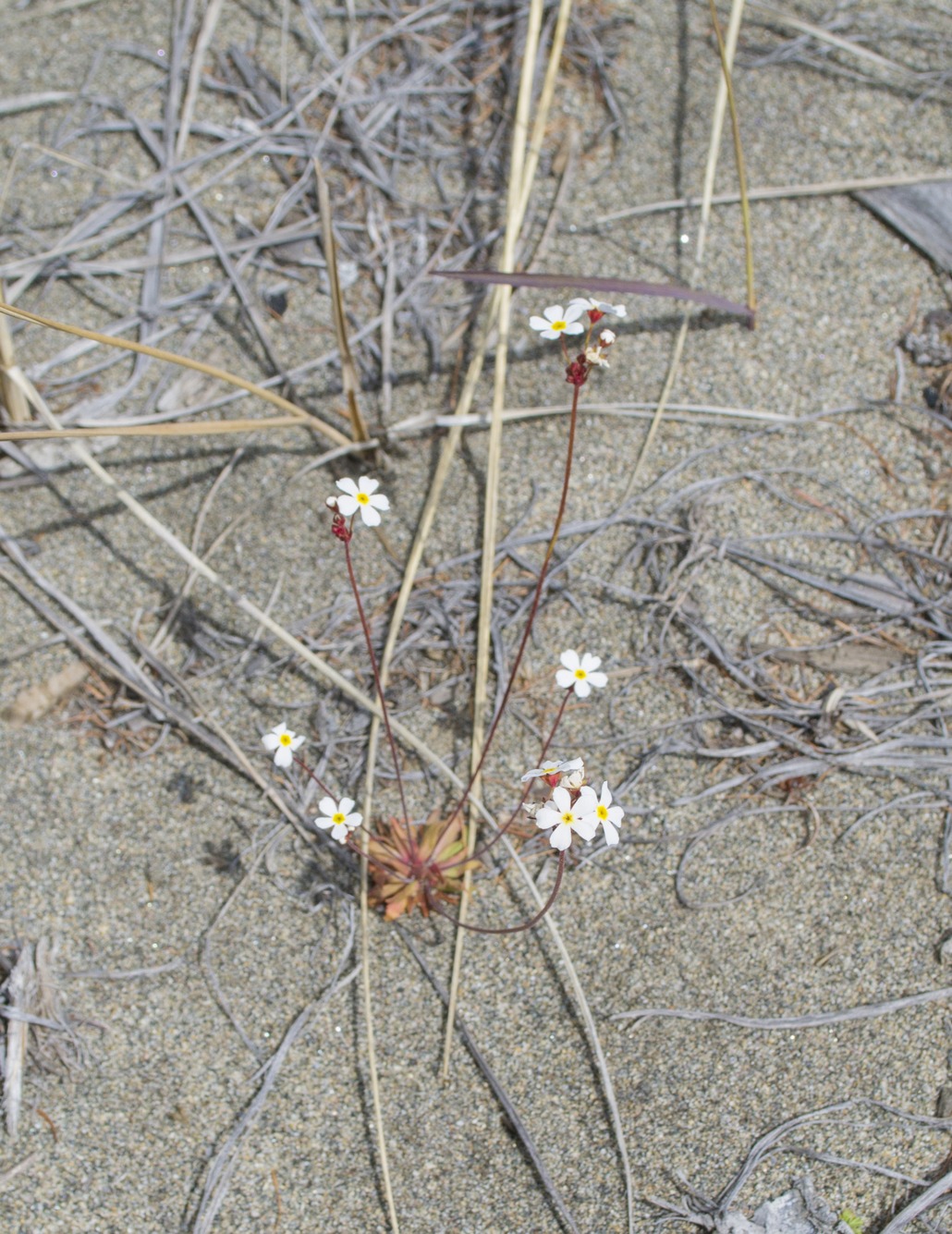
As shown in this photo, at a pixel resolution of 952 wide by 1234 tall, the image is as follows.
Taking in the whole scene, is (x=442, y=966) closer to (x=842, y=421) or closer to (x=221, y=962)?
(x=221, y=962)

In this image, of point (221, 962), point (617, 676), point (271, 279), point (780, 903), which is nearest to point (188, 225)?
point (271, 279)

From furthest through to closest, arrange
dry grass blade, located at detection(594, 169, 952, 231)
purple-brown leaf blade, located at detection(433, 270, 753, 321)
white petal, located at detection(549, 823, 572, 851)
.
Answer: dry grass blade, located at detection(594, 169, 952, 231)
purple-brown leaf blade, located at detection(433, 270, 753, 321)
white petal, located at detection(549, 823, 572, 851)

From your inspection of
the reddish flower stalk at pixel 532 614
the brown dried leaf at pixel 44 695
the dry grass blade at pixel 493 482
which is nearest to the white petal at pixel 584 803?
the reddish flower stalk at pixel 532 614

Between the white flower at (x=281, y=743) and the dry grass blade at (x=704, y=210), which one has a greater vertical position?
the dry grass blade at (x=704, y=210)

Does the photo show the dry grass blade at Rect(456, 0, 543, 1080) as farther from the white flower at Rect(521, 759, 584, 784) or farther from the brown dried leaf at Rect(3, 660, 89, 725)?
the brown dried leaf at Rect(3, 660, 89, 725)

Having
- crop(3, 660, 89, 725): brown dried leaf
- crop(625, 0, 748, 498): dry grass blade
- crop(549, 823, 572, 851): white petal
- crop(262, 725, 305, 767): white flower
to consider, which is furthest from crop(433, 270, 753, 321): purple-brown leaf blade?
crop(3, 660, 89, 725): brown dried leaf

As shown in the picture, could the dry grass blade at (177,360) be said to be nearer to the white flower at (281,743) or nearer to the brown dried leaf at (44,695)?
the brown dried leaf at (44,695)
